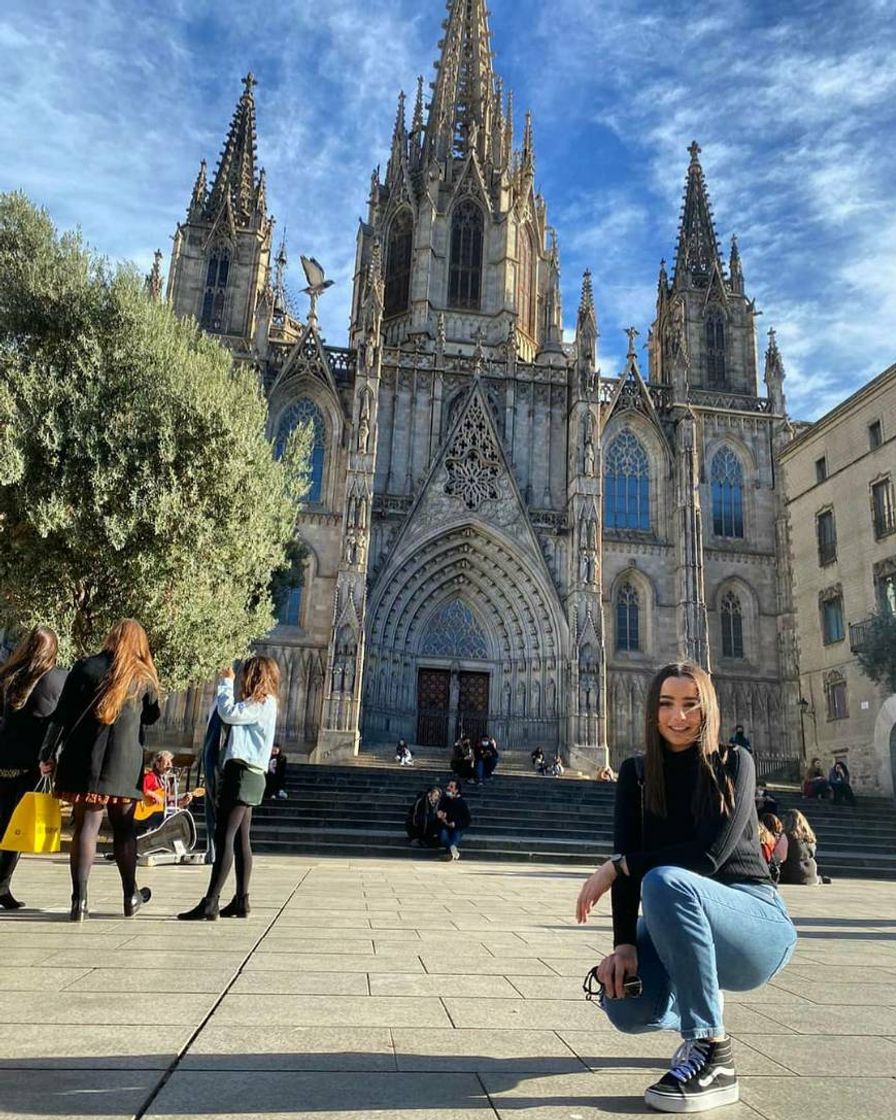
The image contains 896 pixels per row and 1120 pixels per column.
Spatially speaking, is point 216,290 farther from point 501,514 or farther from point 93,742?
point 93,742

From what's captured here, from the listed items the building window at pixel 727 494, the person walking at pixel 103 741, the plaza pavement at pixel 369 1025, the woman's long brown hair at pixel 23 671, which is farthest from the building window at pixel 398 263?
the plaza pavement at pixel 369 1025

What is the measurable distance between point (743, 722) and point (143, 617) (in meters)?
22.8

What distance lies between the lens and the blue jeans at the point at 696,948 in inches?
108

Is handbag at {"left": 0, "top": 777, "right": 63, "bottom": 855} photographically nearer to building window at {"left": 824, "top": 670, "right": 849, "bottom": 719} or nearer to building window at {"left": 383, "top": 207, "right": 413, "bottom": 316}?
building window at {"left": 824, "top": 670, "right": 849, "bottom": 719}

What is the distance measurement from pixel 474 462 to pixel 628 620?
26.8 ft

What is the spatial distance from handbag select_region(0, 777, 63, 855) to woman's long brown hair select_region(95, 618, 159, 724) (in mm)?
864

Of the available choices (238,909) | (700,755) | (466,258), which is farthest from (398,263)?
(700,755)

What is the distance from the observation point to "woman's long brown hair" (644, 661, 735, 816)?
9.73 ft

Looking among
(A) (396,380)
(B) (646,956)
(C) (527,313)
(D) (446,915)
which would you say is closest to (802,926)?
(D) (446,915)

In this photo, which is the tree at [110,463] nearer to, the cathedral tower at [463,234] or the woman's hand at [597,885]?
the woman's hand at [597,885]

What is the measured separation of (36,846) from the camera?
5.79 m

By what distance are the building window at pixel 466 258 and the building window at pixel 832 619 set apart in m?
19.0

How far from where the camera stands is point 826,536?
30250mm

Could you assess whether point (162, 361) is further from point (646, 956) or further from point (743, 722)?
point (743, 722)
